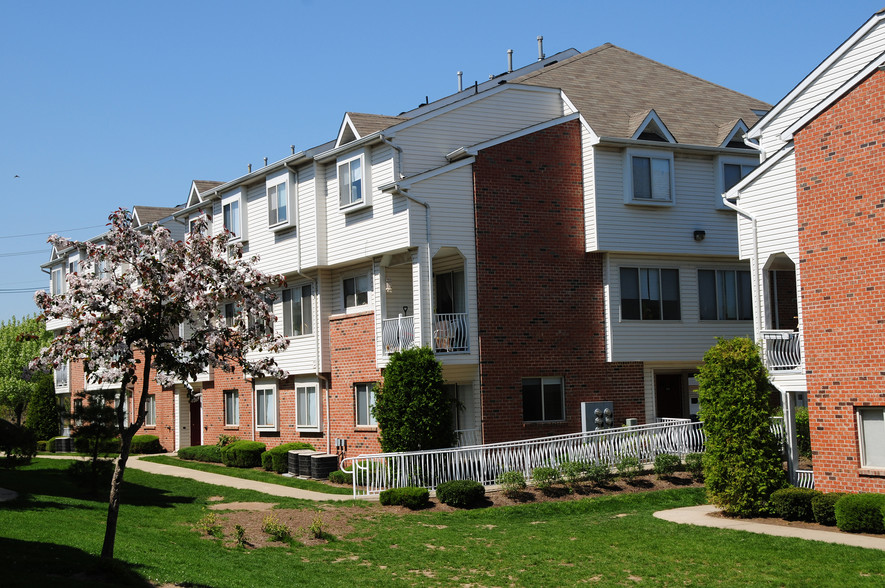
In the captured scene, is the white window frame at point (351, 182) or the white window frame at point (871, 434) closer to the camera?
the white window frame at point (871, 434)

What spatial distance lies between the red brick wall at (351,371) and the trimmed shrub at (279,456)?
173 cm

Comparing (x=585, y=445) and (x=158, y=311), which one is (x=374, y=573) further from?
(x=585, y=445)

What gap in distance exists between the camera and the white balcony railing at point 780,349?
67.6 feet

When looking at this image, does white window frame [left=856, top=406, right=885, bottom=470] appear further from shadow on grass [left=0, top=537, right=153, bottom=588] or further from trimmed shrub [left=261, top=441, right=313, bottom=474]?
trimmed shrub [left=261, top=441, right=313, bottom=474]

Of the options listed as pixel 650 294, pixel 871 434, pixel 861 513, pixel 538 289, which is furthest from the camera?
pixel 650 294

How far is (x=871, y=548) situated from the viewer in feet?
49.6

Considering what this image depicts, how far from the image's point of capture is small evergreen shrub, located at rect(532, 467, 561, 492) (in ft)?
74.1

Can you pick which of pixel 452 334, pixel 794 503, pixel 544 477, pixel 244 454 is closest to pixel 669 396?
pixel 452 334

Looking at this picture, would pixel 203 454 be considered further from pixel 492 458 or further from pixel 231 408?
pixel 492 458

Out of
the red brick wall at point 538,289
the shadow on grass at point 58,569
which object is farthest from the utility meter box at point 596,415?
the shadow on grass at point 58,569

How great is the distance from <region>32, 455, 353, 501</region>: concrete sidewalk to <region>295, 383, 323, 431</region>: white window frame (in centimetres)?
318

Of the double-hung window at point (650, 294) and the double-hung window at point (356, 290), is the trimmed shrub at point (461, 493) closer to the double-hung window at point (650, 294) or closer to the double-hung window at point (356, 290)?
the double-hung window at point (356, 290)

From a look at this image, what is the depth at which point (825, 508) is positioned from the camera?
17.6 metres

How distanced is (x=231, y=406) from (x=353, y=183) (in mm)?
12651
